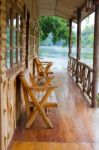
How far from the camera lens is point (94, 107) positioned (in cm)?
677

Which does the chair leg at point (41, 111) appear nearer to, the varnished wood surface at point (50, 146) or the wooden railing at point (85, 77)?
the varnished wood surface at point (50, 146)

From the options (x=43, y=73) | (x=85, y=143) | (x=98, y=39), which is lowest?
(x=85, y=143)

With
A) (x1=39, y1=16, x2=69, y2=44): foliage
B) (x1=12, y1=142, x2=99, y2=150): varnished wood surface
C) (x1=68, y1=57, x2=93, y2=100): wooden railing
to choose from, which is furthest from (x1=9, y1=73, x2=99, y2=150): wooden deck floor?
(x1=39, y1=16, x2=69, y2=44): foliage

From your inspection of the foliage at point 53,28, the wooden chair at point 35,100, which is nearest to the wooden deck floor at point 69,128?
the wooden chair at point 35,100

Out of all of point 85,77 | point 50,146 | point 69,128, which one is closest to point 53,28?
point 85,77

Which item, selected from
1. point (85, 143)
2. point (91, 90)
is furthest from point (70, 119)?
point (91, 90)

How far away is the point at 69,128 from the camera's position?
5148 millimetres

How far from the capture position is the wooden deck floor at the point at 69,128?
4.56 metres

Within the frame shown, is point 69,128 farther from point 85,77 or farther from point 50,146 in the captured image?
point 85,77

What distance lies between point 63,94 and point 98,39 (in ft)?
6.96

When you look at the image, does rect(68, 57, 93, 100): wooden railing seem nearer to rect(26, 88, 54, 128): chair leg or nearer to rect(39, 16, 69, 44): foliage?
rect(26, 88, 54, 128): chair leg

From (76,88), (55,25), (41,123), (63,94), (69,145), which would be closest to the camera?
(69,145)

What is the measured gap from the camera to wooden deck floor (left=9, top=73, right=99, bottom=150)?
4559mm

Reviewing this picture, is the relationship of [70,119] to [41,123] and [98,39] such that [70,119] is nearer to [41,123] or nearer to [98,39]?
[41,123]
